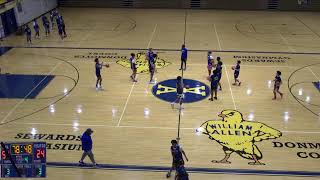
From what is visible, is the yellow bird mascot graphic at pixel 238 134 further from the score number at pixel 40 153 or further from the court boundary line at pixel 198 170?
the score number at pixel 40 153

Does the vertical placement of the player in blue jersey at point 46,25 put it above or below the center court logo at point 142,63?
above

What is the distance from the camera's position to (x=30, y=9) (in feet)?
→ 102

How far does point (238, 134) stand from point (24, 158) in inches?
300

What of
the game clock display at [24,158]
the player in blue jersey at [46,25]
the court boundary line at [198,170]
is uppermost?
the player in blue jersey at [46,25]

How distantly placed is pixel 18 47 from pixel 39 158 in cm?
1696

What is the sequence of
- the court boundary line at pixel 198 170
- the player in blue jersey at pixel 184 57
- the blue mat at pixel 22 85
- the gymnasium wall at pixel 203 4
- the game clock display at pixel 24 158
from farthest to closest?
the gymnasium wall at pixel 203 4, the player in blue jersey at pixel 184 57, the blue mat at pixel 22 85, the court boundary line at pixel 198 170, the game clock display at pixel 24 158

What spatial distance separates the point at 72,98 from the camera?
16.5 meters

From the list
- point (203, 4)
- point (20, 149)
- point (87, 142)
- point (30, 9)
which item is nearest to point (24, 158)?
point (20, 149)

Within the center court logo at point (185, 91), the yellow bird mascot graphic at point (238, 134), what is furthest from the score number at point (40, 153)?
the center court logo at point (185, 91)

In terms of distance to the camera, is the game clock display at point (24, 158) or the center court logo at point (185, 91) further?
the center court logo at point (185, 91)

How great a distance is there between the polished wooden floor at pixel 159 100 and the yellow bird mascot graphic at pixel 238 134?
24cm

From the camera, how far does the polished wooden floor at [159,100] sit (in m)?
12.1

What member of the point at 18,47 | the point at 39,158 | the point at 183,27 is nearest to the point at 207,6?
the point at 183,27

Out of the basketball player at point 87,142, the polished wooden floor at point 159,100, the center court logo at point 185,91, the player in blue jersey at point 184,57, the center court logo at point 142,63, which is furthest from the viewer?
the center court logo at point 142,63
